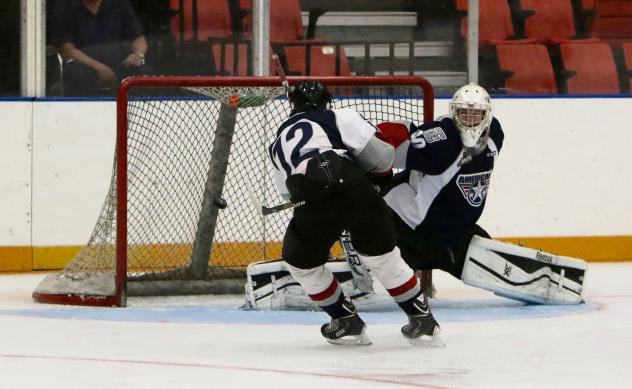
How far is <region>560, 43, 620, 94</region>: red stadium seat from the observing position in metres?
7.55

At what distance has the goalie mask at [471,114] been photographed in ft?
18.2

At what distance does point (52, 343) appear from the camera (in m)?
4.96

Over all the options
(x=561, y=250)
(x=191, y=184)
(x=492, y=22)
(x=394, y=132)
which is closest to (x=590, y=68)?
(x=492, y=22)

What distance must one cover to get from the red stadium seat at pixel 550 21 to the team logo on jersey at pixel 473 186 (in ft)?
6.69

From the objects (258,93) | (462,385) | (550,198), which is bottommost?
(462,385)

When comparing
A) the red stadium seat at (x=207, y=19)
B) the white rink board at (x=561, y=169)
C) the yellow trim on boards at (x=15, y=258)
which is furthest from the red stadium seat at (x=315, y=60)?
the yellow trim on boards at (x=15, y=258)

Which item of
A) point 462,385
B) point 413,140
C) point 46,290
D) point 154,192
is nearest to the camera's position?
point 462,385

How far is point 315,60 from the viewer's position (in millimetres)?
A: 7234

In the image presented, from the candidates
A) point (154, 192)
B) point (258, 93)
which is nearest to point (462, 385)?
point (258, 93)

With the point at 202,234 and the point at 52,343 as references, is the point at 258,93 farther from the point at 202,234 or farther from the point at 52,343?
the point at 52,343

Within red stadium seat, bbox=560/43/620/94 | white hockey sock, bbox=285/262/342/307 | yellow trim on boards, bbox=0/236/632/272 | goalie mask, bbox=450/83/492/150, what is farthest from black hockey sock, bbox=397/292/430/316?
red stadium seat, bbox=560/43/620/94

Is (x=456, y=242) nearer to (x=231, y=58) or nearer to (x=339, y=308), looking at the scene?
(x=339, y=308)

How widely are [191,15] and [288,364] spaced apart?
2978 millimetres

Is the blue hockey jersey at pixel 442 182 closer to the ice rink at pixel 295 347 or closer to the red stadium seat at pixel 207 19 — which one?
the ice rink at pixel 295 347
